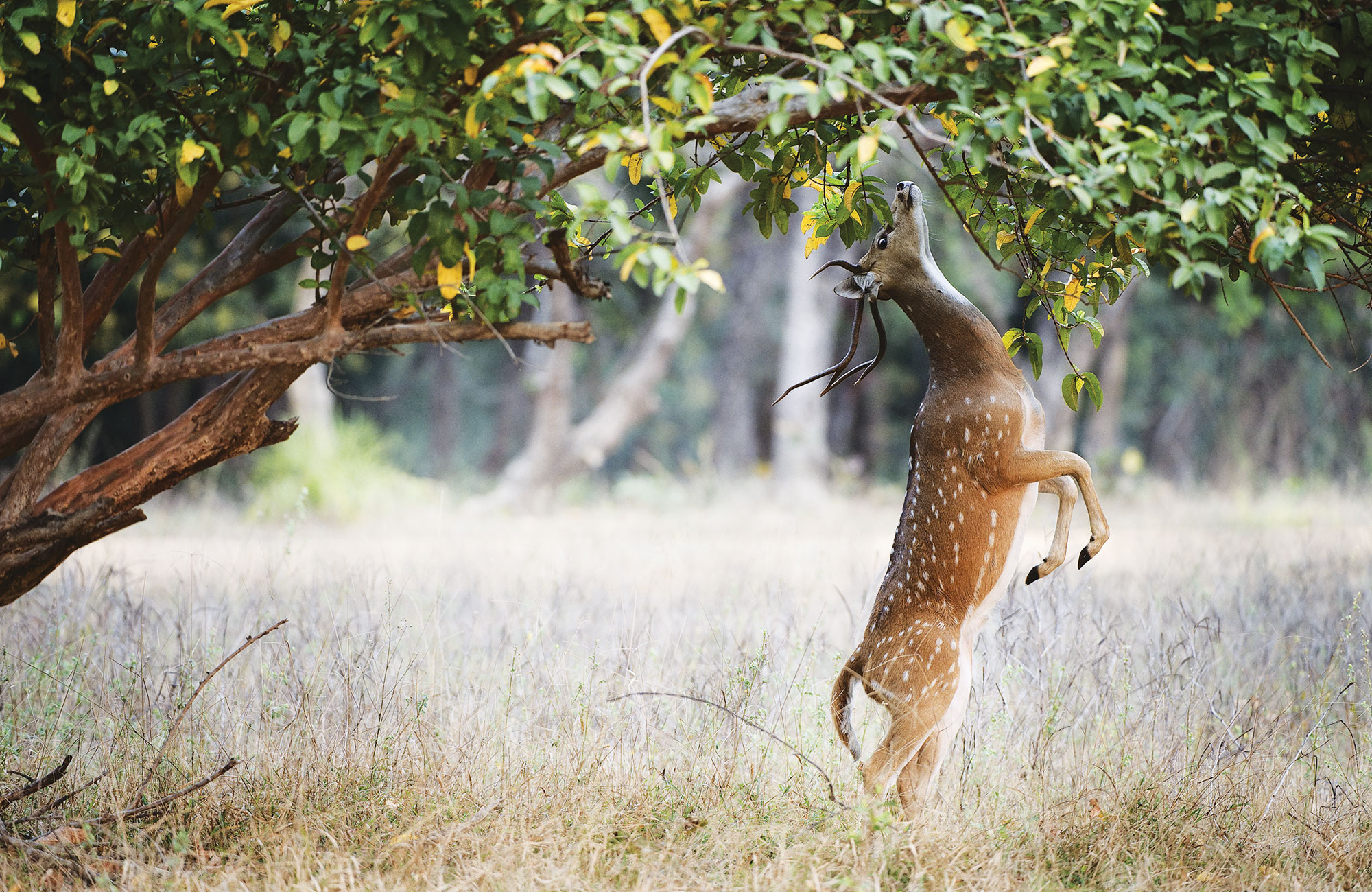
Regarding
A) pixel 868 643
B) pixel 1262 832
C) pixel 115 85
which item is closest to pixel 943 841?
pixel 868 643

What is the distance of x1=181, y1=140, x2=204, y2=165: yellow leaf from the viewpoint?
2826 millimetres

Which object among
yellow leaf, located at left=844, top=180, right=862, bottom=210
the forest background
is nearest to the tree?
yellow leaf, located at left=844, top=180, right=862, bottom=210

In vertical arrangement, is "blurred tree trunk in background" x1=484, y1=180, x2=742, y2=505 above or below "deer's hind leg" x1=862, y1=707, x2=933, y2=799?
above

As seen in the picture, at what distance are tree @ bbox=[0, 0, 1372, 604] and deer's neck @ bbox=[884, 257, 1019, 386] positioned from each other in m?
0.32

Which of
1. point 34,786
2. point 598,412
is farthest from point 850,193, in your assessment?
point 598,412

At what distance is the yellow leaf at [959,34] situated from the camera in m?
2.59

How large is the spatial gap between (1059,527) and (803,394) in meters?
13.1

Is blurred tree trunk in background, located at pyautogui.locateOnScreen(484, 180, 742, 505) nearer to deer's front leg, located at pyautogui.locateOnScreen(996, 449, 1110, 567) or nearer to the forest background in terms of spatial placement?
the forest background

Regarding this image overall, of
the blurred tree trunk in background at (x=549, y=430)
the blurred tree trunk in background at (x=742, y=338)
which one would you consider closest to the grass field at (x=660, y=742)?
the blurred tree trunk in background at (x=549, y=430)

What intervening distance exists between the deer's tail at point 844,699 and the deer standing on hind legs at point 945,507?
0.5 inches

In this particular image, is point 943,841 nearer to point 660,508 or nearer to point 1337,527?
point 1337,527

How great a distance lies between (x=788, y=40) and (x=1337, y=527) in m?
9.93

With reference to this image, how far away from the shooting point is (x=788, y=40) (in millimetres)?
3312

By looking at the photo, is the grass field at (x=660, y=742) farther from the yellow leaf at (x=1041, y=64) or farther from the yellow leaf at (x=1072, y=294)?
the yellow leaf at (x=1041, y=64)
